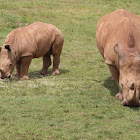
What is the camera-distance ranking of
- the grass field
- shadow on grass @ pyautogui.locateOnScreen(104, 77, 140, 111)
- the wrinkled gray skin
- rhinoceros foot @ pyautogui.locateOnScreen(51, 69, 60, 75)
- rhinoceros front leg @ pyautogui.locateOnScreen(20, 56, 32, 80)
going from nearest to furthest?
1. the grass field
2. the wrinkled gray skin
3. shadow on grass @ pyautogui.locateOnScreen(104, 77, 140, 111)
4. rhinoceros front leg @ pyautogui.locateOnScreen(20, 56, 32, 80)
5. rhinoceros foot @ pyautogui.locateOnScreen(51, 69, 60, 75)

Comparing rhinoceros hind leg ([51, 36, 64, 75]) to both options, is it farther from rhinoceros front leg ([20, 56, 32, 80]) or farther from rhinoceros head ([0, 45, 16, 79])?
rhinoceros head ([0, 45, 16, 79])

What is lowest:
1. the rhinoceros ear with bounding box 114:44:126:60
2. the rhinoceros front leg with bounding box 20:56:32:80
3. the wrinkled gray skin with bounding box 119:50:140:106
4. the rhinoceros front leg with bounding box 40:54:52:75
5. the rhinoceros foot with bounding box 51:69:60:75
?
the rhinoceros foot with bounding box 51:69:60:75

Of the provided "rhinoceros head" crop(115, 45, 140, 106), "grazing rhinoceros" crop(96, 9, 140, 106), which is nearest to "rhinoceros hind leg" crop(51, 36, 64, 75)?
"grazing rhinoceros" crop(96, 9, 140, 106)

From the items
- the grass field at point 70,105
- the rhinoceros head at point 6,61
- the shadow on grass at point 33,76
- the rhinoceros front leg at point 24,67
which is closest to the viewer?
the grass field at point 70,105

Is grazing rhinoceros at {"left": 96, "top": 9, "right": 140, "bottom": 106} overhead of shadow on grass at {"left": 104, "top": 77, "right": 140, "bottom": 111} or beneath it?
overhead

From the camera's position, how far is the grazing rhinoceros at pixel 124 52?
8969 mm

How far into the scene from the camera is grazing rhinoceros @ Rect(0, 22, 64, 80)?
1172cm

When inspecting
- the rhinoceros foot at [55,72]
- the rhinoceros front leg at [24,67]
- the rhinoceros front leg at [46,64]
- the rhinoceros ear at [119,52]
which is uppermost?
the rhinoceros ear at [119,52]

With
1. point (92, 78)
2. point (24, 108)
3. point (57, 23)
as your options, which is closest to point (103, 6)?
point (57, 23)

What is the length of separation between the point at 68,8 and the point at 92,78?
12881 mm

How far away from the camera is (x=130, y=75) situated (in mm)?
9016

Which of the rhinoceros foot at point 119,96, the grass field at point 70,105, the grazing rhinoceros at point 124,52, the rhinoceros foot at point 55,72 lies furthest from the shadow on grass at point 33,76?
the rhinoceros foot at point 119,96

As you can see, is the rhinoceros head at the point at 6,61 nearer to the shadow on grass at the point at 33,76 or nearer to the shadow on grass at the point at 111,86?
the shadow on grass at the point at 33,76

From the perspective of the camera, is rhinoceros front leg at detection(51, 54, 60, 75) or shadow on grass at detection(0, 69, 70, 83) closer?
shadow on grass at detection(0, 69, 70, 83)
